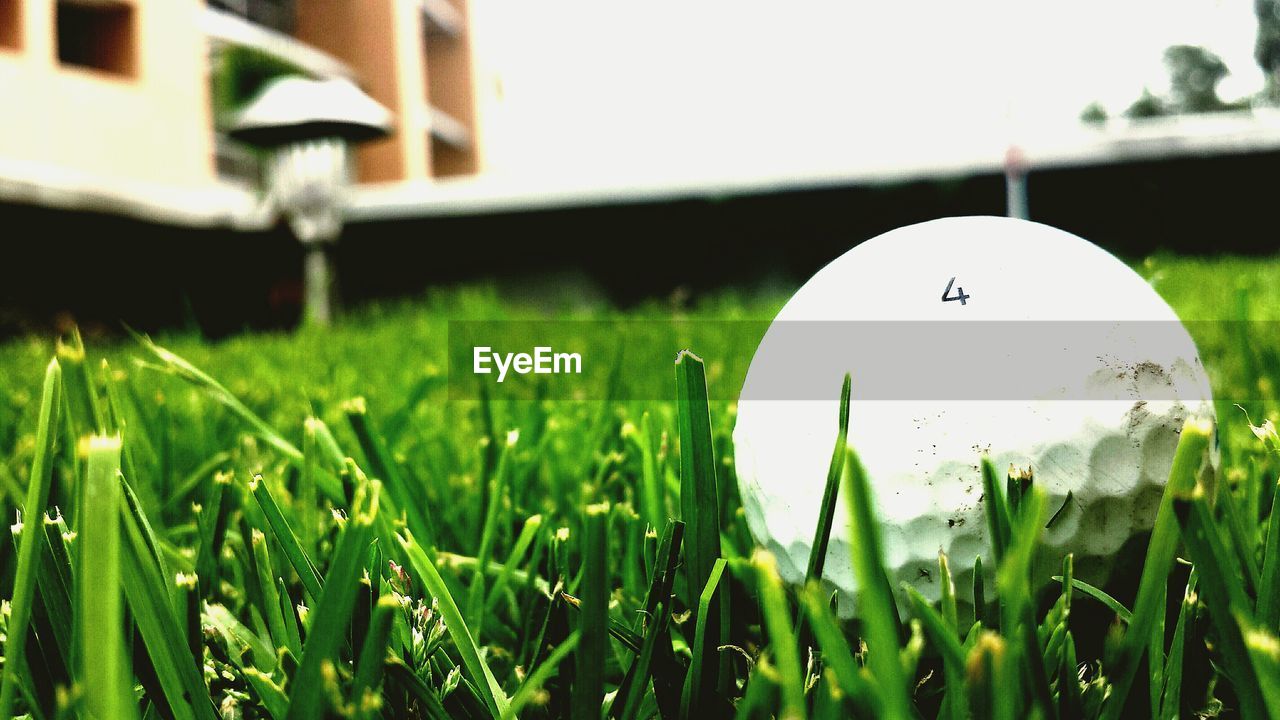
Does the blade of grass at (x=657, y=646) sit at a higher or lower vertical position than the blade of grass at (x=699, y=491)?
lower

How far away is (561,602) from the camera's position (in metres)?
0.64

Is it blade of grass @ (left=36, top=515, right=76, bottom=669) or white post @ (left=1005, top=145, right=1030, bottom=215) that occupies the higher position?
white post @ (left=1005, top=145, right=1030, bottom=215)

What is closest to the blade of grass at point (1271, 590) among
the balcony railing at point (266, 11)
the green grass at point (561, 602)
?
the green grass at point (561, 602)

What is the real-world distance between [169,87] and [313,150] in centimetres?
437

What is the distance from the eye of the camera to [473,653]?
56 centimetres

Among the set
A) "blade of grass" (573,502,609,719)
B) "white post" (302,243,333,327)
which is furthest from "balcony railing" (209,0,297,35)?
"blade of grass" (573,502,609,719)

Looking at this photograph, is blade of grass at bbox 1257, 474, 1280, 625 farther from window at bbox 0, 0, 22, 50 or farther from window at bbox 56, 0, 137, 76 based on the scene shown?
window at bbox 56, 0, 137, 76

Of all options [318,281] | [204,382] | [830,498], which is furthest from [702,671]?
[318,281]

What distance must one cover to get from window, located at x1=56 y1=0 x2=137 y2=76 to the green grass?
8830 millimetres

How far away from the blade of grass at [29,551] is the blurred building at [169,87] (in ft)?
11.1

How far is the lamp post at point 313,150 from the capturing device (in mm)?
4852

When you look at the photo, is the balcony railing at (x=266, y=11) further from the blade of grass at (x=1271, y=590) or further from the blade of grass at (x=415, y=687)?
the blade of grass at (x=1271, y=590)

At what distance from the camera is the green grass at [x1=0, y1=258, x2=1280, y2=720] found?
0.41 meters
